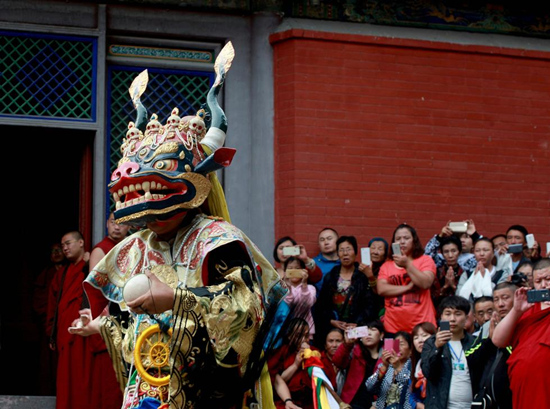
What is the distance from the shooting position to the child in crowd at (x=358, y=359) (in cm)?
1011

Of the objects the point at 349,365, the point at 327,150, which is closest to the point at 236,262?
the point at 349,365

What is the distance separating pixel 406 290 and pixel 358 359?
83 cm

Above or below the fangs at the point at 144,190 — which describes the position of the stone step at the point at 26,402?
below

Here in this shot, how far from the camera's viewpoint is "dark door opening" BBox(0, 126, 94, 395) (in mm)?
15094

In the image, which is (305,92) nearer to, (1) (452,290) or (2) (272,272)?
(1) (452,290)

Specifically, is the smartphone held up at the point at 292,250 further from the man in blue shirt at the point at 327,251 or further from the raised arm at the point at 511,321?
the raised arm at the point at 511,321

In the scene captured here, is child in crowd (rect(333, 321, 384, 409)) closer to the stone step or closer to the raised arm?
the raised arm

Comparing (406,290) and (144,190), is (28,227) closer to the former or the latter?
(406,290)

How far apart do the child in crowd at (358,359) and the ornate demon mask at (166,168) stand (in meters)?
3.56

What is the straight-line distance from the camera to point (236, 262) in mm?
6629

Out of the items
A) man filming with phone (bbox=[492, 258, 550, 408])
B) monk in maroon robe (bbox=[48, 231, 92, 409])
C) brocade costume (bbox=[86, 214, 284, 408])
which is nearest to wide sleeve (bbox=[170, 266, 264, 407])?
brocade costume (bbox=[86, 214, 284, 408])

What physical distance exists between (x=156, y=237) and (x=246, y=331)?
0.85m

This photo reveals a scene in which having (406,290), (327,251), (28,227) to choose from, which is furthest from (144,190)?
(28,227)

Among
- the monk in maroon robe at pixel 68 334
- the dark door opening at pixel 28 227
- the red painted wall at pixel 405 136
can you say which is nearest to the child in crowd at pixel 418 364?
the red painted wall at pixel 405 136
